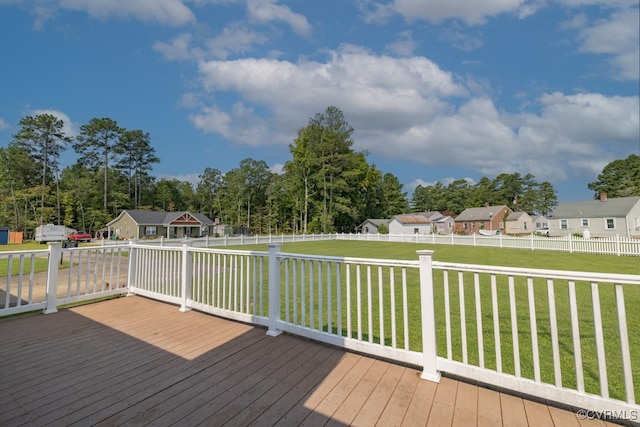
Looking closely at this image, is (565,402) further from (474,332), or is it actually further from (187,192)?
(187,192)

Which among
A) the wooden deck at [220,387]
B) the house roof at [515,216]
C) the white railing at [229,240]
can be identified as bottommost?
the wooden deck at [220,387]

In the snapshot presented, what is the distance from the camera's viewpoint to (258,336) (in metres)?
3.18

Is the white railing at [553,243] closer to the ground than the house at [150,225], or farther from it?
closer to the ground

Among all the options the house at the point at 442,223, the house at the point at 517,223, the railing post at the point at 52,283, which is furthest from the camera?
the house at the point at 442,223

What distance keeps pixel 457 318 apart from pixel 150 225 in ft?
114

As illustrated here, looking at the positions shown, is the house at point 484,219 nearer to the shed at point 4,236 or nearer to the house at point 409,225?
the house at point 409,225

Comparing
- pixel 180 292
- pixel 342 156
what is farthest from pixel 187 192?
pixel 180 292

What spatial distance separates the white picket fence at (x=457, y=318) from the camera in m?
1.77

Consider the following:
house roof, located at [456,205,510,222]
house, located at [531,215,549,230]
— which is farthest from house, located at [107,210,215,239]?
house, located at [531,215,549,230]

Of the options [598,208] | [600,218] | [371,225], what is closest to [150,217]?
[371,225]

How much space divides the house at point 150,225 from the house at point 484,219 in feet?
123

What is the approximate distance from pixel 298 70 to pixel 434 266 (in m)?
16.3

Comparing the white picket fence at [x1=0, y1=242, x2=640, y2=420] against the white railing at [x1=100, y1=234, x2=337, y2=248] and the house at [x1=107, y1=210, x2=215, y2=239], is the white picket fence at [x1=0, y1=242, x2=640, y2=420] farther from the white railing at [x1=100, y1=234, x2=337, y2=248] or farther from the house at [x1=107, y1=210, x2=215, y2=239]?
the house at [x1=107, y1=210, x2=215, y2=239]

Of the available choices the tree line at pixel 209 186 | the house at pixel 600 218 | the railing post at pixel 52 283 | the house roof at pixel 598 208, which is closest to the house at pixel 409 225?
the tree line at pixel 209 186
